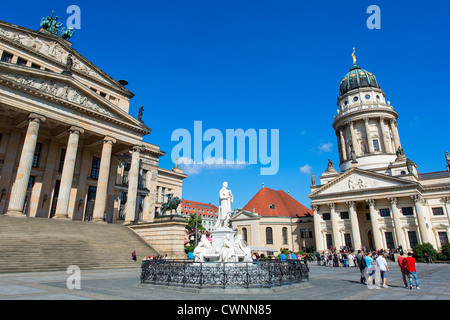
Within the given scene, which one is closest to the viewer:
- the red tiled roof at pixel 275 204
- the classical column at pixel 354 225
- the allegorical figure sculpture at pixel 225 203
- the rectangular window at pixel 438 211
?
the allegorical figure sculpture at pixel 225 203

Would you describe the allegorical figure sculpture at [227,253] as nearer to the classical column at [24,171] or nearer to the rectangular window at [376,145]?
the classical column at [24,171]

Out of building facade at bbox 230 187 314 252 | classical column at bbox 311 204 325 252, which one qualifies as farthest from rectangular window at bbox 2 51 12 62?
classical column at bbox 311 204 325 252

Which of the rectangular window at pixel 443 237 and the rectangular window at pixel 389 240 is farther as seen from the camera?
the rectangular window at pixel 389 240

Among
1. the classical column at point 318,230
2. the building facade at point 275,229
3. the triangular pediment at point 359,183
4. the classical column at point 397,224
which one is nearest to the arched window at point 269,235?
the building facade at point 275,229

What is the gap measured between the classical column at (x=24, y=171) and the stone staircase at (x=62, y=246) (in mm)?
1585

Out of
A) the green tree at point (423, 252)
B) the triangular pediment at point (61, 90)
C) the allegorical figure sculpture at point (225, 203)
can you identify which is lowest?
the green tree at point (423, 252)

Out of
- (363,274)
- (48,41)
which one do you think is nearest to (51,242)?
(363,274)

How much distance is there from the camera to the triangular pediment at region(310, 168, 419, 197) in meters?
46.8

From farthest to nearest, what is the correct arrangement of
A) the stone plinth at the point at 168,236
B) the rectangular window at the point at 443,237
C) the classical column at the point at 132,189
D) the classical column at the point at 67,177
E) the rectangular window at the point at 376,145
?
the rectangular window at the point at 376,145 → the rectangular window at the point at 443,237 → the classical column at the point at 132,189 → the classical column at the point at 67,177 → the stone plinth at the point at 168,236

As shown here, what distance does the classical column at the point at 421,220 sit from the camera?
4242 centimetres

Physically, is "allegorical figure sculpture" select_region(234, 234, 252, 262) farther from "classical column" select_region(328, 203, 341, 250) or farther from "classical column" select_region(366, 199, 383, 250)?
"classical column" select_region(366, 199, 383, 250)

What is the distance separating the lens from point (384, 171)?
5456cm

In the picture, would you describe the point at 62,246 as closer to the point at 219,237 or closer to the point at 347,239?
the point at 219,237

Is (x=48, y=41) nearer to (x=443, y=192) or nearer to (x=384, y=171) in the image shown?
(x=384, y=171)
